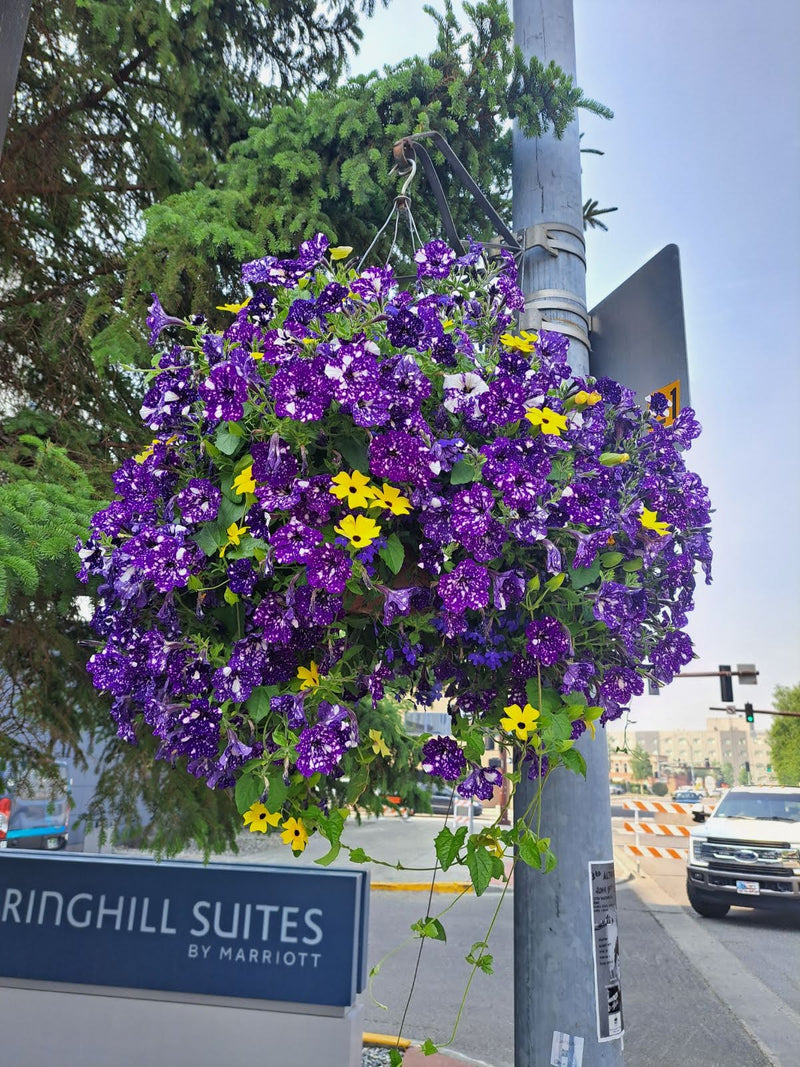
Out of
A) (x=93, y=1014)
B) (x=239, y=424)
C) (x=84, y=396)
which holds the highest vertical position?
(x=84, y=396)

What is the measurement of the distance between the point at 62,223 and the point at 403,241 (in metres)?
1.76

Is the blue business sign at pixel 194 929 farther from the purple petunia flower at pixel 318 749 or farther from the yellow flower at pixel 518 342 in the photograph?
the yellow flower at pixel 518 342

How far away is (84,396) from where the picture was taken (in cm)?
394

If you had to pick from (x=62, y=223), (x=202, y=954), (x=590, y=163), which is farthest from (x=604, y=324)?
(x=62, y=223)

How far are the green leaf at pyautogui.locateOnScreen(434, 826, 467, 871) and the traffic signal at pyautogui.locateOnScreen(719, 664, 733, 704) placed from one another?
20.0 m

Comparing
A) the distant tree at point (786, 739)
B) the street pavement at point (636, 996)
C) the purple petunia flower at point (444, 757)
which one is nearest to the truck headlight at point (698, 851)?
the street pavement at point (636, 996)

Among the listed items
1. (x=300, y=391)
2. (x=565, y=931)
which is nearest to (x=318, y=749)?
(x=300, y=391)

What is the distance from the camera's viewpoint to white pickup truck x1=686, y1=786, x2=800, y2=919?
964 centimetres

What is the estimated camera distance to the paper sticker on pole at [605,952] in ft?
6.09

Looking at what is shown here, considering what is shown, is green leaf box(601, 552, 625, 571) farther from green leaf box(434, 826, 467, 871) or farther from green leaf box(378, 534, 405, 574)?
green leaf box(434, 826, 467, 871)

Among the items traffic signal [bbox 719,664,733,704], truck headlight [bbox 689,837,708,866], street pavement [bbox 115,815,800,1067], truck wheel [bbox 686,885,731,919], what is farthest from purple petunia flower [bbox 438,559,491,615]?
traffic signal [bbox 719,664,733,704]

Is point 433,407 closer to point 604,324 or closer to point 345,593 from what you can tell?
point 345,593

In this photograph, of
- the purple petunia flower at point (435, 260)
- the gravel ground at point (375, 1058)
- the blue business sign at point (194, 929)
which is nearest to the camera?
the purple petunia flower at point (435, 260)

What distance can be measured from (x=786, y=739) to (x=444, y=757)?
40.1 metres
